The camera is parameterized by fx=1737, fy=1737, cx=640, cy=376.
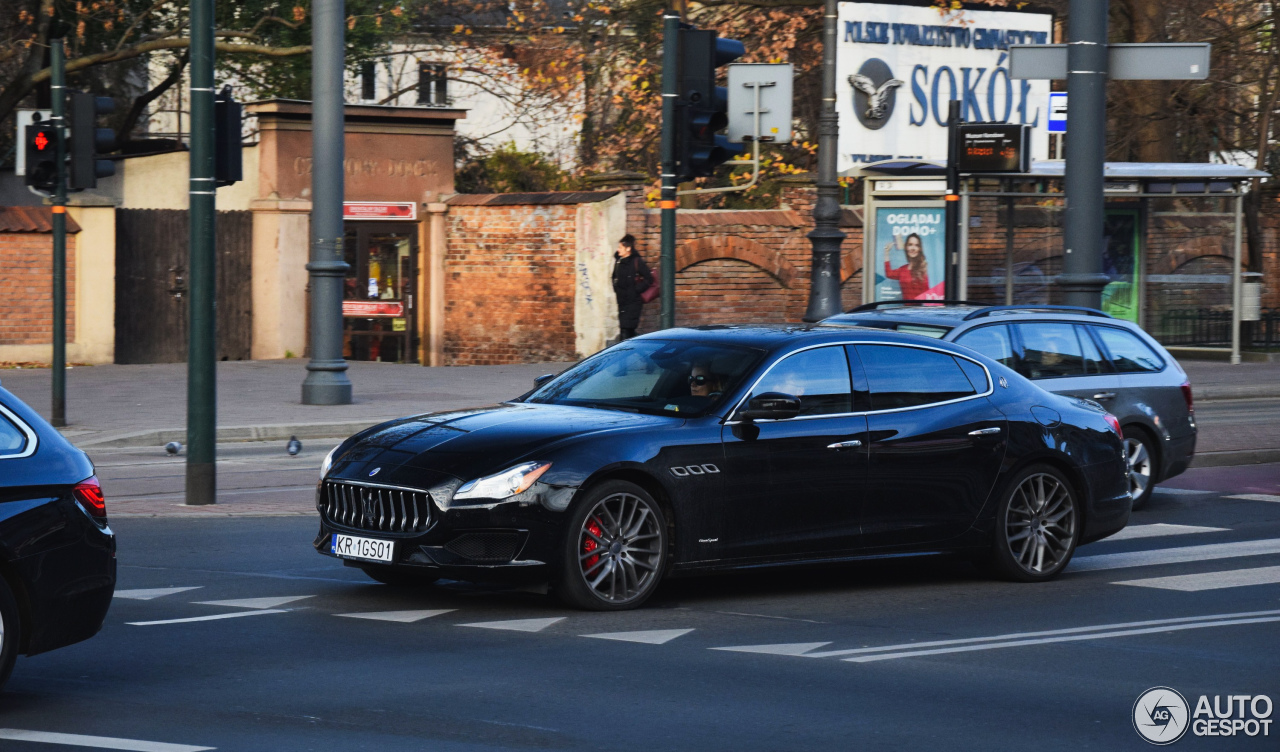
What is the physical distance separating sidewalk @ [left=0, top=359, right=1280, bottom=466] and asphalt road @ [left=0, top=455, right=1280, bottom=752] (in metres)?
6.77

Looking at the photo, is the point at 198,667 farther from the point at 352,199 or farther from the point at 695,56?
the point at 352,199

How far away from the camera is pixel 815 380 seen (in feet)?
28.8

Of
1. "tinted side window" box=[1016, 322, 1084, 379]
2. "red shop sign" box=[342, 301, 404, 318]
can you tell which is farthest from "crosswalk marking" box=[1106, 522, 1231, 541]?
"red shop sign" box=[342, 301, 404, 318]

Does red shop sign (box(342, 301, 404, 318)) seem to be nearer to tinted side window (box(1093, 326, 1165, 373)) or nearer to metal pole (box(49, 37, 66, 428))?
metal pole (box(49, 37, 66, 428))

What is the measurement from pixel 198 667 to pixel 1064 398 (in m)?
5.29

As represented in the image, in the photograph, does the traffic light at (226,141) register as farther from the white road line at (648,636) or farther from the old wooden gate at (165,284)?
the old wooden gate at (165,284)

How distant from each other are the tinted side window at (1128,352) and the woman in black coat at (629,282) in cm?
1180

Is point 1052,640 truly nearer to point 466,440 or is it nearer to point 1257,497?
point 466,440

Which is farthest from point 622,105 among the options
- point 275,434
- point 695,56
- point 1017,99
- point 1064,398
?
point 1064,398

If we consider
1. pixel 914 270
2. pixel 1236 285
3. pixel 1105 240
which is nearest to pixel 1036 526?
pixel 914 270

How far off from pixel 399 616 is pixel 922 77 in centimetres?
2451

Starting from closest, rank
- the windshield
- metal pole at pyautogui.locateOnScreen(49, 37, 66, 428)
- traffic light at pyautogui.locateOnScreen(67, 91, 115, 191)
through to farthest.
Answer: the windshield < traffic light at pyautogui.locateOnScreen(67, 91, 115, 191) < metal pole at pyautogui.locateOnScreen(49, 37, 66, 428)

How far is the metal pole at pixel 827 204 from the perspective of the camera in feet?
67.8

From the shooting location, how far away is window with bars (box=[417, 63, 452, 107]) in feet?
111
